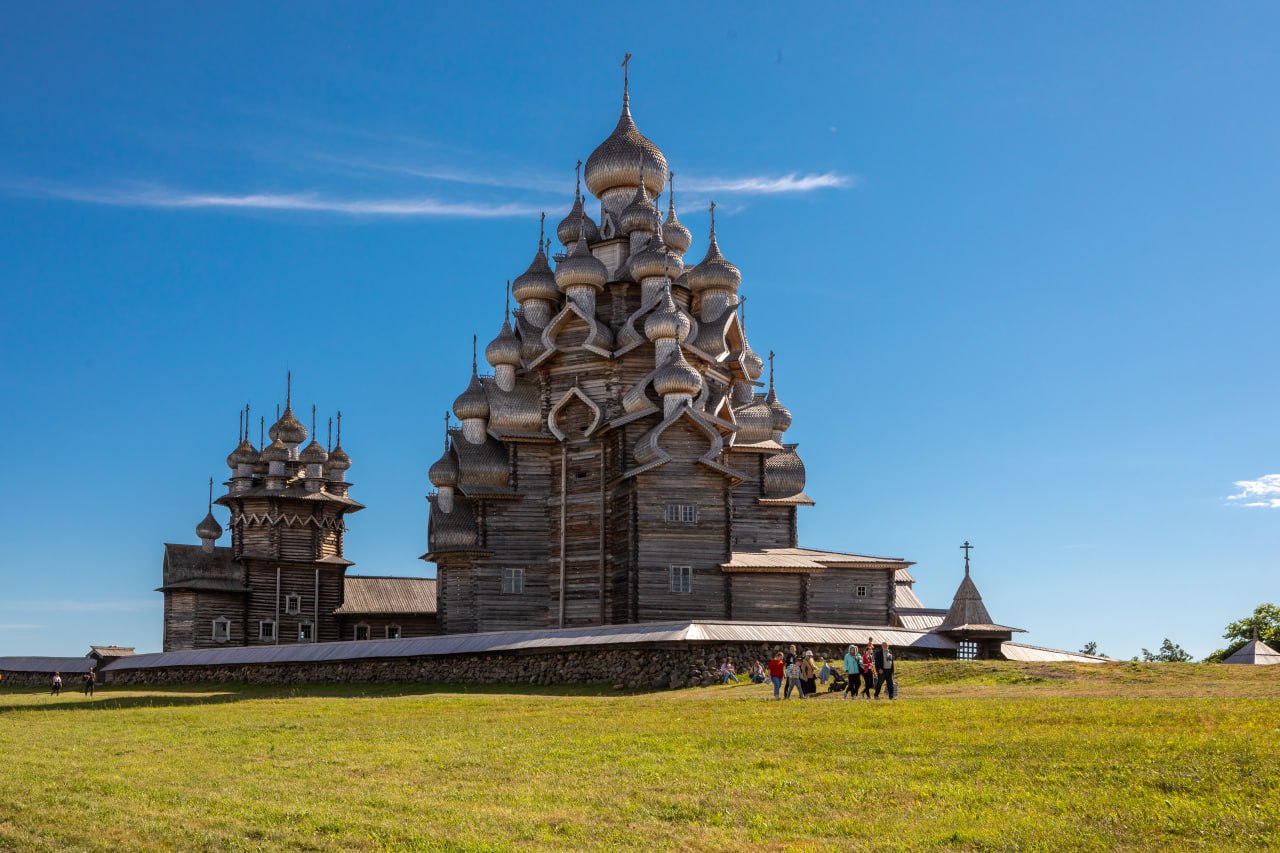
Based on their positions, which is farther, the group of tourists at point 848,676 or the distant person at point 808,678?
the distant person at point 808,678

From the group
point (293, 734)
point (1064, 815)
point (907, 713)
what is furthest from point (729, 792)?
point (293, 734)

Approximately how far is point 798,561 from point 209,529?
24465 millimetres

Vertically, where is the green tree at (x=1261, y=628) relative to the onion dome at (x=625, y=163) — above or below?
below

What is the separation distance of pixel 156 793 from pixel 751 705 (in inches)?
430

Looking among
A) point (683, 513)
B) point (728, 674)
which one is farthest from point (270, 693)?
point (728, 674)

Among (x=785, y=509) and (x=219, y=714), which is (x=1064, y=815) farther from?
(x=785, y=509)

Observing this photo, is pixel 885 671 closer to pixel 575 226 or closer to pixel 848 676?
pixel 848 676

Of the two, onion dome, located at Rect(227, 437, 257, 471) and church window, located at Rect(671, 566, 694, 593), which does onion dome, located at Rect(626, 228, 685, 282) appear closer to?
church window, located at Rect(671, 566, 694, 593)

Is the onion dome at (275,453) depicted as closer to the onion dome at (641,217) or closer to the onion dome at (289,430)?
the onion dome at (289,430)

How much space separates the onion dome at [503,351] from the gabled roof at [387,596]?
14187mm

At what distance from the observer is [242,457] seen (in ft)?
171

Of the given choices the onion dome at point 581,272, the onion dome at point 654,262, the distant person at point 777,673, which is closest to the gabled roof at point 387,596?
the onion dome at point 581,272

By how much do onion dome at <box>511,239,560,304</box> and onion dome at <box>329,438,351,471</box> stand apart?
12.7 m

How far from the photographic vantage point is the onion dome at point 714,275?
44000mm
